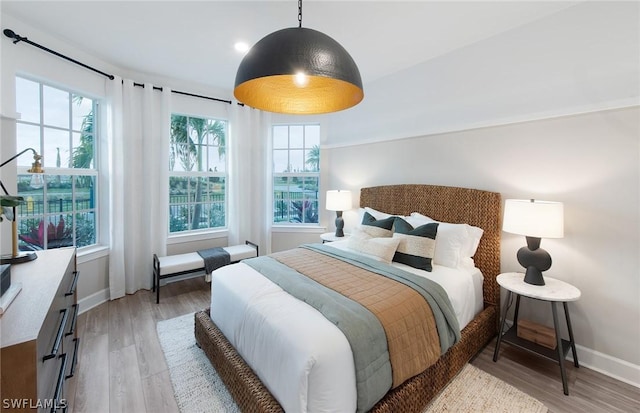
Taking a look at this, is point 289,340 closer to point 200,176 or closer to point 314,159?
point 200,176

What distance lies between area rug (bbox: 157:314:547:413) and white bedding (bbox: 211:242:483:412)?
1.11ft

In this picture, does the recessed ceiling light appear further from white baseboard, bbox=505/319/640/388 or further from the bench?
white baseboard, bbox=505/319/640/388

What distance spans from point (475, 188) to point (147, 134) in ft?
12.6

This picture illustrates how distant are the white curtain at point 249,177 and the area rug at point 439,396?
2153 millimetres

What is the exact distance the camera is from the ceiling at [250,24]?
2.13 m

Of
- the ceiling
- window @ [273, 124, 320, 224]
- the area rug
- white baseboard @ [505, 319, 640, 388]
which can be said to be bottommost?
the area rug

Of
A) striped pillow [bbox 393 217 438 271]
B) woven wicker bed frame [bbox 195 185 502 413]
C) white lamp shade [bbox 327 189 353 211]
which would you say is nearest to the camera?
woven wicker bed frame [bbox 195 185 502 413]

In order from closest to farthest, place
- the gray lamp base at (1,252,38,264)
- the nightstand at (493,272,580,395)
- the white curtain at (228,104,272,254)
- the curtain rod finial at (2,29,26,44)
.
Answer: the gray lamp base at (1,252,38,264) < the nightstand at (493,272,580,395) < the curtain rod finial at (2,29,26,44) < the white curtain at (228,104,272,254)

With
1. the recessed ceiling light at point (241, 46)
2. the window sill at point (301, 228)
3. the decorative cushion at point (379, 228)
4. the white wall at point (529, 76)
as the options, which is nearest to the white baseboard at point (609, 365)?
the decorative cushion at point (379, 228)

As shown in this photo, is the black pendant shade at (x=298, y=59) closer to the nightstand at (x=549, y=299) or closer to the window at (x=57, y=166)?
the nightstand at (x=549, y=299)

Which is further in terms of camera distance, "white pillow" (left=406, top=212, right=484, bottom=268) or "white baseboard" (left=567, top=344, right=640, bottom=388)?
"white pillow" (left=406, top=212, right=484, bottom=268)

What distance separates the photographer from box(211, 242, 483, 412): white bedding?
124 centimetres

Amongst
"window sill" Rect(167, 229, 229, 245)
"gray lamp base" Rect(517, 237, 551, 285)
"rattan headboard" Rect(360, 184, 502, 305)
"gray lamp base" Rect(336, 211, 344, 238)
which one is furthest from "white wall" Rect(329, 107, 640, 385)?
"window sill" Rect(167, 229, 229, 245)

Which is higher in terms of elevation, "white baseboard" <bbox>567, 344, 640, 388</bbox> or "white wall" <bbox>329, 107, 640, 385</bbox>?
"white wall" <bbox>329, 107, 640, 385</bbox>
